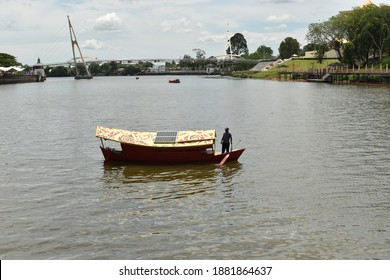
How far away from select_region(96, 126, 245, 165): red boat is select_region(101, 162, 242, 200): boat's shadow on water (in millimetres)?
510

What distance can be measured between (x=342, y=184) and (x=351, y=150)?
1123 centimetres

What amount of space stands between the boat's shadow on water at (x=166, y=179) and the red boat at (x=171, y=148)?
0.51 m

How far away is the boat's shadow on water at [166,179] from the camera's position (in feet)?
92.1

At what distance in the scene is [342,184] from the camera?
95.9 feet

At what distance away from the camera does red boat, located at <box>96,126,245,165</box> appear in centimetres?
3388

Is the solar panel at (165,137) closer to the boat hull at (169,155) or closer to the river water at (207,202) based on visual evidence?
the boat hull at (169,155)

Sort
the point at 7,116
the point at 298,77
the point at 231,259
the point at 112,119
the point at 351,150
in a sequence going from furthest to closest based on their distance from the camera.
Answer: the point at 298,77
the point at 7,116
the point at 112,119
the point at 351,150
the point at 231,259

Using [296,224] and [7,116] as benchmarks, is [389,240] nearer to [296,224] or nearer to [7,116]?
[296,224]

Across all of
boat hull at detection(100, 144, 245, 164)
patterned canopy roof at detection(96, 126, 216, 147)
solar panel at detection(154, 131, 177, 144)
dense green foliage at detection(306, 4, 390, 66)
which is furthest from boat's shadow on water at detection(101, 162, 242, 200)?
dense green foliage at detection(306, 4, 390, 66)

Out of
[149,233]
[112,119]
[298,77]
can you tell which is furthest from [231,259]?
[298,77]

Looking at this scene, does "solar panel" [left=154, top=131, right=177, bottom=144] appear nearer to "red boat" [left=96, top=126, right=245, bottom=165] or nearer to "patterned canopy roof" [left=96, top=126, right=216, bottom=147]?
"red boat" [left=96, top=126, right=245, bottom=165]

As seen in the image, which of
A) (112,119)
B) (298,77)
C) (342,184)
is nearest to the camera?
(342,184)

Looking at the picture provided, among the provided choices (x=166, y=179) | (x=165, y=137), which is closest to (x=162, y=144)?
(x=165, y=137)

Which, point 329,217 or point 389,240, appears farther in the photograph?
point 329,217
